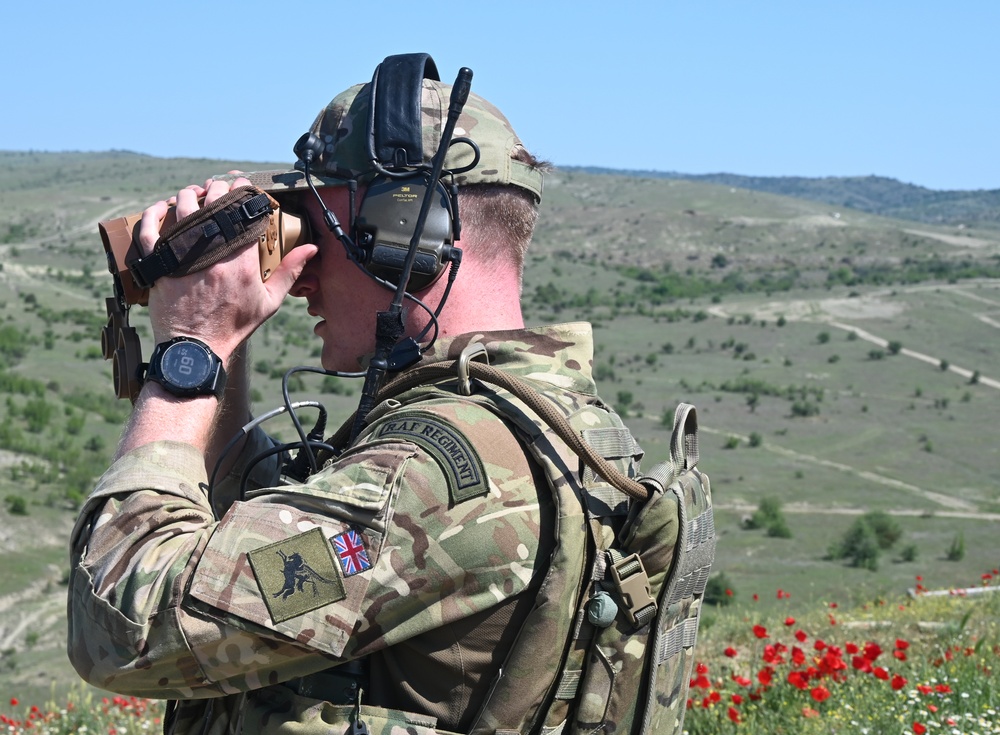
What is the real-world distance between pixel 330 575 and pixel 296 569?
7cm

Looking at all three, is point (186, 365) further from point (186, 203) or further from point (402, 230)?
point (402, 230)

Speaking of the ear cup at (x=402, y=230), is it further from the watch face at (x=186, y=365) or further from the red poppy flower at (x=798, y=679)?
the red poppy flower at (x=798, y=679)

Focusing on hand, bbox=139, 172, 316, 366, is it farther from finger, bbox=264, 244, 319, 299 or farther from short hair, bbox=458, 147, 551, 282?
short hair, bbox=458, 147, 551, 282

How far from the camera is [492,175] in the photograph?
2.75 meters

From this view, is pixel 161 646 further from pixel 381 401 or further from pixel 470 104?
pixel 470 104

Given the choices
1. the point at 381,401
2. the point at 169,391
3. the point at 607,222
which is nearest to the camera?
the point at 169,391

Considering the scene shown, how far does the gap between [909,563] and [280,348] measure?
35.9 m

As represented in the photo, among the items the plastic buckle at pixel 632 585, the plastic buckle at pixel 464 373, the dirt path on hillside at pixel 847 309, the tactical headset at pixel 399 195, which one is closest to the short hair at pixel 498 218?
the tactical headset at pixel 399 195

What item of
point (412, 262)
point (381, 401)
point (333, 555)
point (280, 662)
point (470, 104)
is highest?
point (470, 104)

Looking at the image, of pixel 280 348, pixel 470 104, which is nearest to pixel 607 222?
pixel 280 348

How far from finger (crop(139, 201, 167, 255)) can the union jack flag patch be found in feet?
2.94

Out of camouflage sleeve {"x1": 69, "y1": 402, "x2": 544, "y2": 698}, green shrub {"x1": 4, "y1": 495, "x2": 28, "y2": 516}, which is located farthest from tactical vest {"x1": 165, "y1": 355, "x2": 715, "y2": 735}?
green shrub {"x1": 4, "y1": 495, "x2": 28, "y2": 516}

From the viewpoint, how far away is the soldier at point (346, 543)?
2123mm

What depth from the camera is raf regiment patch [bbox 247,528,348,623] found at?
2.12 m
